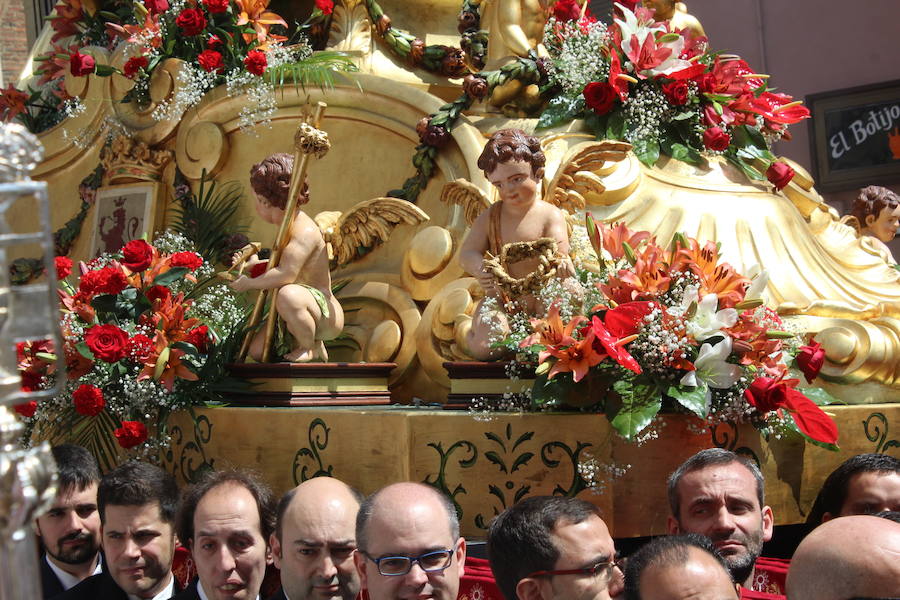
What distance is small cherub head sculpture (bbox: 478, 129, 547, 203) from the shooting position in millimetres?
4109

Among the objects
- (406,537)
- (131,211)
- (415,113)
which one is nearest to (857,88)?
(415,113)

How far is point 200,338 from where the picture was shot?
4.75 metres

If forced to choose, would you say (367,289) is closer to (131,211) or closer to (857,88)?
(131,211)

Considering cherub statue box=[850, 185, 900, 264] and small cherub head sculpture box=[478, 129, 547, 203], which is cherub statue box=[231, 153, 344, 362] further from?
cherub statue box=[850, 185, 900, 264]

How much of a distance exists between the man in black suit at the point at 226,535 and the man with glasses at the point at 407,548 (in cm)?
47

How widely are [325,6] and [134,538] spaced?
327 cm

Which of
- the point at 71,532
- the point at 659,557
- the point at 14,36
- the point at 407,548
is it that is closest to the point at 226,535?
the point at 407,548

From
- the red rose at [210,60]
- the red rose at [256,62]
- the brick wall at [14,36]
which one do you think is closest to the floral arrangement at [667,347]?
the red rose at [256,62]

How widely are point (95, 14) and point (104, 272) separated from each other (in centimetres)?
252

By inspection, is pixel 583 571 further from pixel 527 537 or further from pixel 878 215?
pixel 878 215

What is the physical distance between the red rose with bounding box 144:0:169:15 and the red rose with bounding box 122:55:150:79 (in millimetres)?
217

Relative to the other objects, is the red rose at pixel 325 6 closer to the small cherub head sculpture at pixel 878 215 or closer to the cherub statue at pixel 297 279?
the cherub statue at pixel 297 279

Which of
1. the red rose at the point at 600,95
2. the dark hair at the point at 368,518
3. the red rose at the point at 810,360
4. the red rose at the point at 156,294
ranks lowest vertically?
the dark hair at the point at 368,518

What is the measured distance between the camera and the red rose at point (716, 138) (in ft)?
16.3
